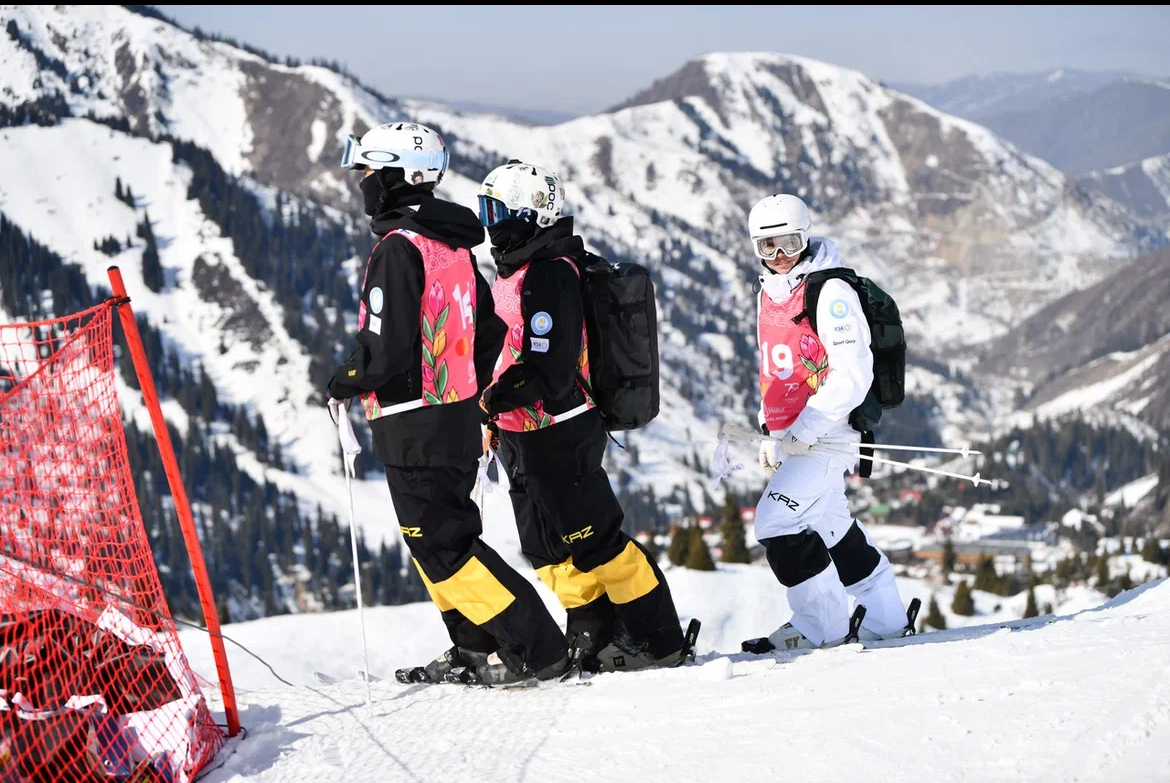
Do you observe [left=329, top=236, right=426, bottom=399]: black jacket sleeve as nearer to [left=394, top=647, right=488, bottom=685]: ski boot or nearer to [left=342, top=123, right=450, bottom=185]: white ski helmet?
[left=342, top=123, right=450, bottom=185]: white ski helmet

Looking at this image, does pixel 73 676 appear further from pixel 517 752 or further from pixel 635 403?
pixel 635 403

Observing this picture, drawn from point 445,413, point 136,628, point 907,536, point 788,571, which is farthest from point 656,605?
point 907,536

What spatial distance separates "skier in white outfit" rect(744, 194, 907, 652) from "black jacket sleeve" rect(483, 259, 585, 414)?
1498 millimetres

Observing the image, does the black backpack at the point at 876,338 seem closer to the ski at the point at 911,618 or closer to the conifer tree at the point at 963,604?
the ski at the point at 911,618

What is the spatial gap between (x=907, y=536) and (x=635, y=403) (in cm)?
14775

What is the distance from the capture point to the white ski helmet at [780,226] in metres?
7.38

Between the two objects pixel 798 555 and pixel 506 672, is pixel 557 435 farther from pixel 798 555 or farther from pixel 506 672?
pixel 798 555

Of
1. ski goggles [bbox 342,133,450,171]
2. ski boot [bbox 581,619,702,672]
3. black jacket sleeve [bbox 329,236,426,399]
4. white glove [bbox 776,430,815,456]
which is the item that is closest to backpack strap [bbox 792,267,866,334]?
white glove [bbox 776,430,815,456]

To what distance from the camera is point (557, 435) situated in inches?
273

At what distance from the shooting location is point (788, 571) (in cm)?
760

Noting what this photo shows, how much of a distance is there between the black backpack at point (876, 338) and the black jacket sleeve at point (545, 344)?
1.65m

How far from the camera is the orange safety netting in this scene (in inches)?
205

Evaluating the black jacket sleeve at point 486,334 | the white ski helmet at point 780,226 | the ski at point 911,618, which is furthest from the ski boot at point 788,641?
the black jacket sleeve at point 486,334

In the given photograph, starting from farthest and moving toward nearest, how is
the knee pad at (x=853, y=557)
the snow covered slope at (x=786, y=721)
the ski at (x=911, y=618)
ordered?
the ski at (x=911, y=618), the knee pad at (x=853, y=557), the snow covered slope at (x=786, y=721)
